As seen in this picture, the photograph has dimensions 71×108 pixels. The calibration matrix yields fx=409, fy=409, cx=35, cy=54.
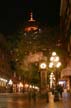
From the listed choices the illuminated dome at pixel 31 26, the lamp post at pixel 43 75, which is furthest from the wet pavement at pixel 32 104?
the illuminated dome at pixel 31 26

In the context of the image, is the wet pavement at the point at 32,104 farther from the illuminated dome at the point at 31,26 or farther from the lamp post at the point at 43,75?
the illuminated dome at the point at 31,26

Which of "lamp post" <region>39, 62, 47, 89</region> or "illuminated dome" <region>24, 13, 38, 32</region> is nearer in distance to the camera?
"lamp post" <region>39, 62, 47, 89</region>

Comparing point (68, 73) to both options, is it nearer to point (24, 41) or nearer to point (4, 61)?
point (24, 41)

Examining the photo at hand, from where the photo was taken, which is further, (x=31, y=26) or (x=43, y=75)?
(x=31, y=26)

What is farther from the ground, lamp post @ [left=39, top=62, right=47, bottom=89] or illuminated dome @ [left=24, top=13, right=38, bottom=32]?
illuminated dome @ [left=24, top=13, right=38, bottom=32]

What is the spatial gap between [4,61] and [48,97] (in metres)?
79.1

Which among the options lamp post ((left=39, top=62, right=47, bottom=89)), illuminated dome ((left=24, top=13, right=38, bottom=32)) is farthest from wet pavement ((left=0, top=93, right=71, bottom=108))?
illuminated dome ((left=24, top=13, right=38, bottom=32))

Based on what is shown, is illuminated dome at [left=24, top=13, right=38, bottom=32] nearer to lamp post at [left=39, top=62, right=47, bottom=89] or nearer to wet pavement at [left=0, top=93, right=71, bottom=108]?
lamp post at [left=39, top=62, right=47, bottom=89]

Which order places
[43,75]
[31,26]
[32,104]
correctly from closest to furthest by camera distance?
[32,104] → [43,75] → [31,26]

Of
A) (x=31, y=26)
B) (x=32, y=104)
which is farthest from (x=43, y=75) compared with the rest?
(x=31, y=26)

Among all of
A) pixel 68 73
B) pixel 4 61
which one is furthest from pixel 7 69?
pixel 68 73

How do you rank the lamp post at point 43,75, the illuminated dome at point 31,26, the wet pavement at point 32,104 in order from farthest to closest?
the illuminated dome at point 31,26, the lamp post at point 43,75, the wet pavement at point 32,104

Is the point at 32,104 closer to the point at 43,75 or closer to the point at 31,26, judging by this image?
the point at 43,75

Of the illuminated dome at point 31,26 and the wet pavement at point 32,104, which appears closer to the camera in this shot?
the wet pavement at point 32,104
